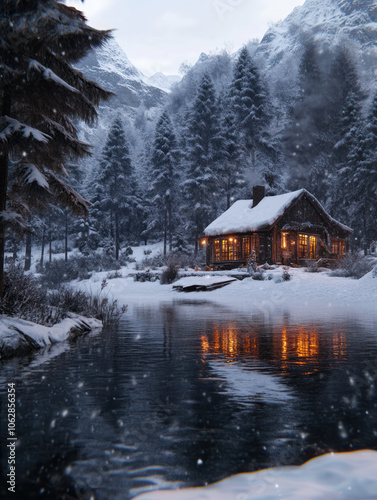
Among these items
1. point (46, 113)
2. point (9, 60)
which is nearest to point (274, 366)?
point (46, 113)

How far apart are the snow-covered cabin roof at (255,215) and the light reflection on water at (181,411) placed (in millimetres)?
24364

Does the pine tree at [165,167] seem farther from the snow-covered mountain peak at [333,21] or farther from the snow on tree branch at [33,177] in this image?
the snow-covered mountain peak at [333,21]

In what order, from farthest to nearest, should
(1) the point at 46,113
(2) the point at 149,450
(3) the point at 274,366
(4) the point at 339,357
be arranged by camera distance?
(1) the point at 46,113, (4) the point at 339,357, (3) the point at 274,366, (2) the point at 149,450

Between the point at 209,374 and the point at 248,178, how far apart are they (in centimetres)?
4433

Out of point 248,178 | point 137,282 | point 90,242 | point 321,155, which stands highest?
point 321,155

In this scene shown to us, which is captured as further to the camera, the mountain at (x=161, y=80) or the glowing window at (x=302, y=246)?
the mountain at (x=161, y=80)

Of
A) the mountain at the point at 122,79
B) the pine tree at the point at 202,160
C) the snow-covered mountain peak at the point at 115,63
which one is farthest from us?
the snow-covered mountain peak at the point at 115,63

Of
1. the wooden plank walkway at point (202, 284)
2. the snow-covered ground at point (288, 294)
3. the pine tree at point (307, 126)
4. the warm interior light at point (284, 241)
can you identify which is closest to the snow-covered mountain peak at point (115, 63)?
the pine tree at point (307, 126)

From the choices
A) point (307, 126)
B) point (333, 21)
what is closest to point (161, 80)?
point (333, 21)

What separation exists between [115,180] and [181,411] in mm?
50909

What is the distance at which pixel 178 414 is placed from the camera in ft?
14.3

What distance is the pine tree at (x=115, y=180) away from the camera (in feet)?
175

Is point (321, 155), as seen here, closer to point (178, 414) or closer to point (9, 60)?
point (9, 60)

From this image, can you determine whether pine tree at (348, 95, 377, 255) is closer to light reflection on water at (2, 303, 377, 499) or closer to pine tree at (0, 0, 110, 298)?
pine tree at (0, 0, 110, 298)
